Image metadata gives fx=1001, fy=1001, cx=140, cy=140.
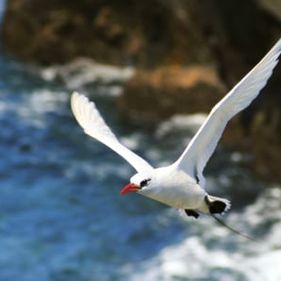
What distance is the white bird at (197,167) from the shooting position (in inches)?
168

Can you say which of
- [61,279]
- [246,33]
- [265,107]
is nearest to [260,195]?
[265,107]

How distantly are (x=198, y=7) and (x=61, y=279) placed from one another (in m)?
3.84

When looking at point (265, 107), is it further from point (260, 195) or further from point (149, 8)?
point (149, 8)

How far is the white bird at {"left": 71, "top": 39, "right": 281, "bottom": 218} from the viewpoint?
168 inches

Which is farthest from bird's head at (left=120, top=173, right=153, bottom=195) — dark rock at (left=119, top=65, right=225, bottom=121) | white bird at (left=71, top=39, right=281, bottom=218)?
dark rock at (left=119, top=65, right=225, bottom=121)

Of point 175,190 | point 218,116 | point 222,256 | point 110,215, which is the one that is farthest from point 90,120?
point 110,215

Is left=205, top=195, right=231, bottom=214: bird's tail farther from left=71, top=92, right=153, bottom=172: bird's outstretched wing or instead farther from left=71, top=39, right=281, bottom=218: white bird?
left=71, top=92, right=153, bottom=172: bird's outstretched wing

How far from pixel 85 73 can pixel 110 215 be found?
18.7 ft

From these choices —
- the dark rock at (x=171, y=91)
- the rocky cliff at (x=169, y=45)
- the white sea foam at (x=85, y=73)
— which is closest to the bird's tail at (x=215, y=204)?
the rocky cliff at (x=169, y=45)

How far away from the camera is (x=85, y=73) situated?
17.0m

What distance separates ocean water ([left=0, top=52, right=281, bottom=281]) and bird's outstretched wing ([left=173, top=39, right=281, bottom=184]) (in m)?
5.53

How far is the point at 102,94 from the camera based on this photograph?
1616 centimetres

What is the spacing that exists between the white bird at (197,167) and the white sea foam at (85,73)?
11859 millimetres

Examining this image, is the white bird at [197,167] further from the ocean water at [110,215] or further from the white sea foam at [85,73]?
the white sea foam at [85,73]
